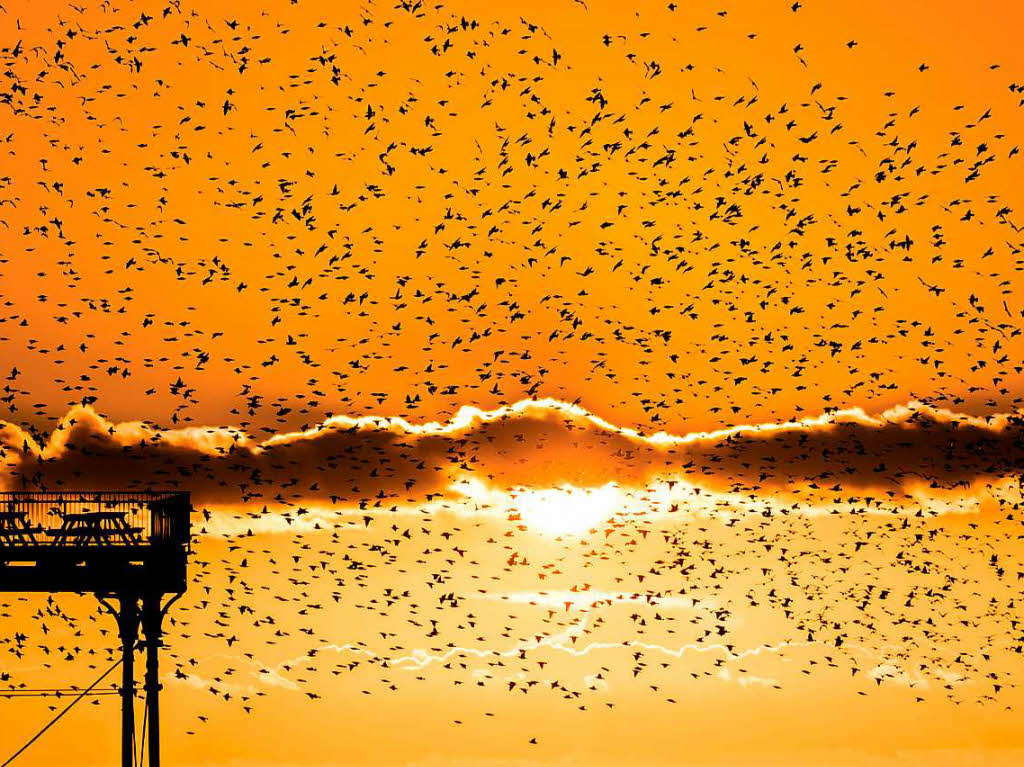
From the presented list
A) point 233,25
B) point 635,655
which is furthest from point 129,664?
point 233,25

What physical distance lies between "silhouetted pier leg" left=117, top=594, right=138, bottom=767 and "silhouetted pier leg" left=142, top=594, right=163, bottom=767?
8.8 inches

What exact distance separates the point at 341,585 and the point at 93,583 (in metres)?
4.49

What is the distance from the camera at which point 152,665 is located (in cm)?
3041

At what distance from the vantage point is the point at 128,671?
29.8 metres

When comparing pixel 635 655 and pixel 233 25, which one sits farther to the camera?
pixel 635 655

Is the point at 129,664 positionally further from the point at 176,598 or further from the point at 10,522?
the point at 10,522

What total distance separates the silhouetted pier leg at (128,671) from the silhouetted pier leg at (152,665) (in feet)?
0.73

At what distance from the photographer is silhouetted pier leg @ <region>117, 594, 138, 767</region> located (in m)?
29.3

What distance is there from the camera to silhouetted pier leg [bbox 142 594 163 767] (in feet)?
97.0

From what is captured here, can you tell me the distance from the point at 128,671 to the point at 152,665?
2.14ft

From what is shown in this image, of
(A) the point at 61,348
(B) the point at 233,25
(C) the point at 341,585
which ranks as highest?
(B) the point at 233,25

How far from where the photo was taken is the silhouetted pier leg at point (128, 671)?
29328 millimetres

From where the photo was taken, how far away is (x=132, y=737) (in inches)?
1200

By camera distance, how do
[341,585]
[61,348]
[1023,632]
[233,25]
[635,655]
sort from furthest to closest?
[1023,632] → [635,655] → [341,585] → [61,348] → [233,25]
